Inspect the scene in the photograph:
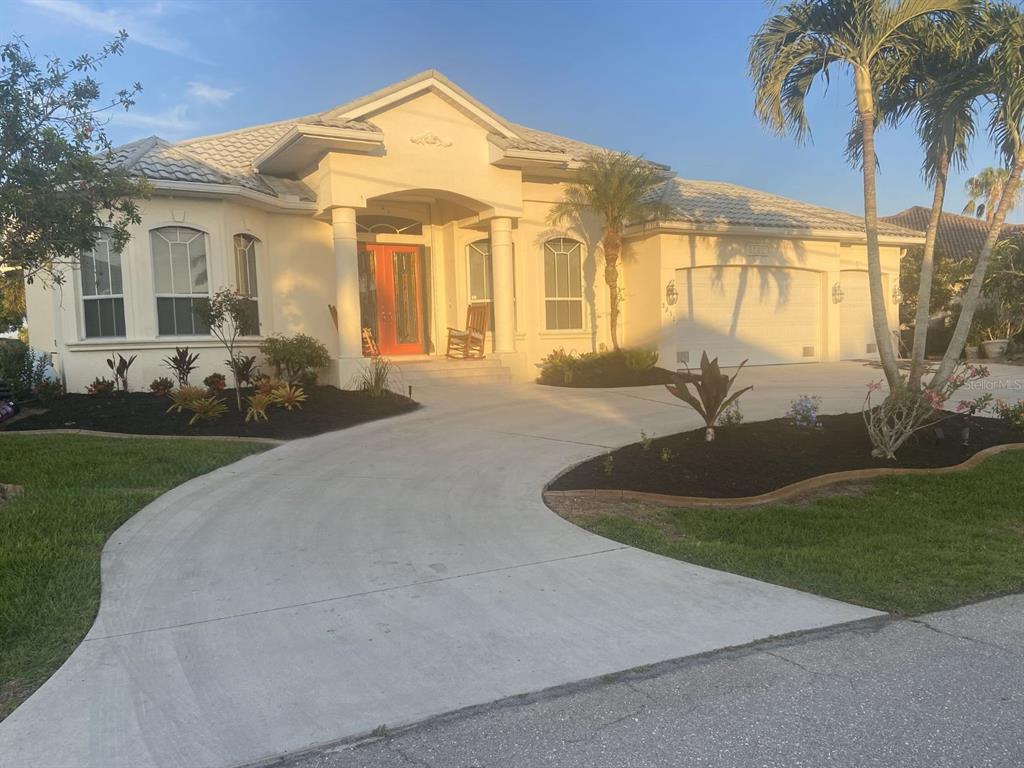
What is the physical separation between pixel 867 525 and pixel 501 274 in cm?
996

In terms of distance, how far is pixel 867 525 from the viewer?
6.47 m

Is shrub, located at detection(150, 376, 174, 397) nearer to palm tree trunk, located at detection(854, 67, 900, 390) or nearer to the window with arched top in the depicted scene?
the window with arched top

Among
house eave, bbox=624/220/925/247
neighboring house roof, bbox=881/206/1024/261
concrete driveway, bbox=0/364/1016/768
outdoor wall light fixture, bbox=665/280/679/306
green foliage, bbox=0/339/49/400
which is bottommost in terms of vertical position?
concrete driveway, bbox=0/364/1016/768

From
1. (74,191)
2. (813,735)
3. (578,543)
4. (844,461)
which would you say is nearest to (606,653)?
(813,735)

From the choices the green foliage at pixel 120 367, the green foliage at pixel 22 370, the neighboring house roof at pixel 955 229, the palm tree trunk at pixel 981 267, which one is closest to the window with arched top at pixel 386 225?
the green foliage at pixel 120 367

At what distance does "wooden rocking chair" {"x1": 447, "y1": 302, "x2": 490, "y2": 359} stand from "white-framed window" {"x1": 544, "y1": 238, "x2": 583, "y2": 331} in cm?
156

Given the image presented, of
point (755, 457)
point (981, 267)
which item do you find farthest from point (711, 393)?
point (981, 267)

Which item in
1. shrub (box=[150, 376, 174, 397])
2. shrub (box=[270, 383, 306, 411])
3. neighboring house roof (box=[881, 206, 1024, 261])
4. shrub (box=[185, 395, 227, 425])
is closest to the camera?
shrub (box=[185, 395, 227, 425])

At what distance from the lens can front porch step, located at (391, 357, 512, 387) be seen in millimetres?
13864

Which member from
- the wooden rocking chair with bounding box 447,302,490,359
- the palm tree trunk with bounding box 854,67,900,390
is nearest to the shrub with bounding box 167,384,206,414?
the wooden rocking chair with bounding box 447,302,490,359

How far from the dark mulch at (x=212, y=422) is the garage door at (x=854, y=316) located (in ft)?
43.0

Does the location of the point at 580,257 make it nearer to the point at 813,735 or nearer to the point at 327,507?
the point at 327,507

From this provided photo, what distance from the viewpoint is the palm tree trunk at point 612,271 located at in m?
15.8

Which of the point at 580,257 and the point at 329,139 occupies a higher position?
the point at 329,139
